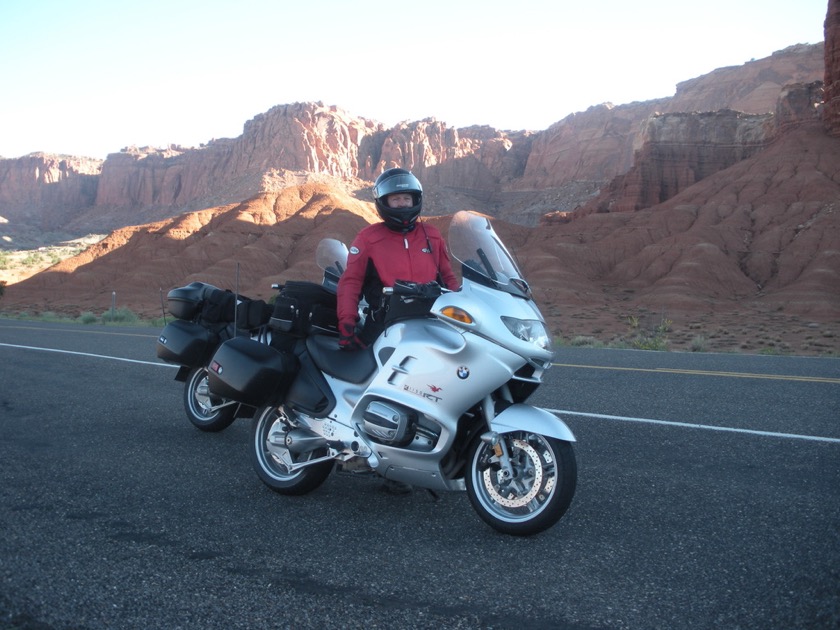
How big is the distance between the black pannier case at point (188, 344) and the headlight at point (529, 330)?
354 cm

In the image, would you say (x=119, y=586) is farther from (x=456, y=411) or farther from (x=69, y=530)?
(x=456, y=411)

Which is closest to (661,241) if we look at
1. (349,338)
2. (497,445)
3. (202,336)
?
(202,336)

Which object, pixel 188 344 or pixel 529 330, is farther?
pixel 188 344

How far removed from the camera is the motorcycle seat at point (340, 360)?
5008 millimetres

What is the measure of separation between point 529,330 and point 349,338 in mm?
1324

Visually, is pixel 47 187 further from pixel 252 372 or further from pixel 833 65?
pixel 252 372

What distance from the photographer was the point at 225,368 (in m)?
5.50

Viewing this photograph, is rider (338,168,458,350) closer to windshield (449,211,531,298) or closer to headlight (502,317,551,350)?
windshield (449,211,531,298)

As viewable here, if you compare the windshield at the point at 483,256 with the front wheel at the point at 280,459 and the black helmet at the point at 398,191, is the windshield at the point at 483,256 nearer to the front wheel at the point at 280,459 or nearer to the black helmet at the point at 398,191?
the black helmet at the point at 398,191

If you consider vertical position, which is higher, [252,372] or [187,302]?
[187,302]

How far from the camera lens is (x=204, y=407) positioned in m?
7.14

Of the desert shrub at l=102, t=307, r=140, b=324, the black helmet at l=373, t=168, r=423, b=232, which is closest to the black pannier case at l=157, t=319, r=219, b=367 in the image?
the black helmet at l=373, t=168, r=423, b=232

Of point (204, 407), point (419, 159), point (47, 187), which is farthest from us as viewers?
Result: point (47, 187)

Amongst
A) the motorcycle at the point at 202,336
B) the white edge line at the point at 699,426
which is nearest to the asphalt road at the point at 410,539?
the white edge line at the point at 699,426
